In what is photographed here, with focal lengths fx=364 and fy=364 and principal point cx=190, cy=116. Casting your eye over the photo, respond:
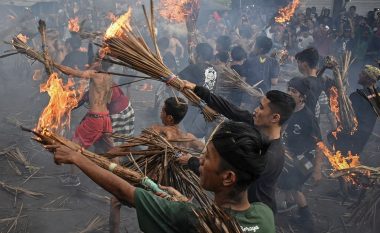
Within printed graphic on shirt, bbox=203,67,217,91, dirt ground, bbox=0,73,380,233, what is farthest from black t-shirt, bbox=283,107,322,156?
printed graphic on shirt, bbox=203,67,217,91

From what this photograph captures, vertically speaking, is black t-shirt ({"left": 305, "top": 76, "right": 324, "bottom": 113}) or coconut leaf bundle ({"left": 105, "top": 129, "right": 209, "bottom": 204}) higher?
black t-shirt ({"left": 305, "top": 76, "right": 324, "bottom": 113})

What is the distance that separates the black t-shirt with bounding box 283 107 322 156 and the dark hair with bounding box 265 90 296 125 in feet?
7.67

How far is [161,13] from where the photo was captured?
61.0 feet

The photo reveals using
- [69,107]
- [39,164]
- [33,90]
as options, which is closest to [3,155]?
[39,164]

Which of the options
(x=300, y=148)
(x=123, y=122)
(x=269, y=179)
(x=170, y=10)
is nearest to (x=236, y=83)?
(x=300, y=148)

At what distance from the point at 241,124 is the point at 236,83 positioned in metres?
4.51

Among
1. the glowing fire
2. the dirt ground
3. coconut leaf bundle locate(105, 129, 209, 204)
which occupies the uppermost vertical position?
the glowing fire

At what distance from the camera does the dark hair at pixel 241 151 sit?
2.11 metres

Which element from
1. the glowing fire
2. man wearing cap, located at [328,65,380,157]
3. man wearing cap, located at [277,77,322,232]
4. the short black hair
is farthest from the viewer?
the glowing fire

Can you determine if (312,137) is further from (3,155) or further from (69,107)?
(3,155)

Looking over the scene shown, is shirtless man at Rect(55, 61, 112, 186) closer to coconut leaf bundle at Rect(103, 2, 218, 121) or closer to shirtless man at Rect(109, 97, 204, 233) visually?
shirtless man at Rect(109, 97, 204, 233)

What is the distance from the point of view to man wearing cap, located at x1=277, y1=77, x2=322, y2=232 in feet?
19.6

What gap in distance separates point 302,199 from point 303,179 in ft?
1.18

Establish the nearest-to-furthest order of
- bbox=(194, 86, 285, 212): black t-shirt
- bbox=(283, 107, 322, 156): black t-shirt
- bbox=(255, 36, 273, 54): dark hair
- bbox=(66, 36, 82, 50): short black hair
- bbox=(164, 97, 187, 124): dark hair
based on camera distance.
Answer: bbox=(194, 86, 285, 212): black t-shirt, bbox=(164, 97, 187, 124): dark hair, bbox=(283, 107, 322, 156): black t-shirt, bbox=(255, 36, 273, 54): dark hair, bbox=(66, 36, 82, 50): short black hair
